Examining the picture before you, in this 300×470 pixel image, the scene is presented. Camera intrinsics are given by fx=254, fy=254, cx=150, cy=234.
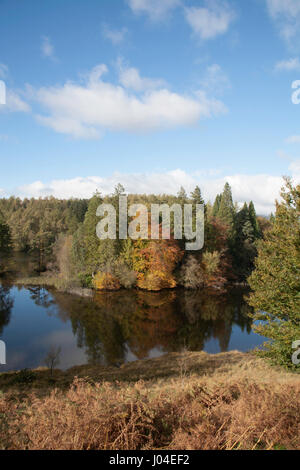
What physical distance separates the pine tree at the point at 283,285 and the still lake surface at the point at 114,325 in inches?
360

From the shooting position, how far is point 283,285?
11500mm

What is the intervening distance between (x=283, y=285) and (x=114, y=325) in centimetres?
1664

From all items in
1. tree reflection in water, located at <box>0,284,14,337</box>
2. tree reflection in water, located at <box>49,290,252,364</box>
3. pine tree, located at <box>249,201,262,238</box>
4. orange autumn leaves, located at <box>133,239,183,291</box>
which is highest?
pine tree, located at <box>249,201,262,238</box>

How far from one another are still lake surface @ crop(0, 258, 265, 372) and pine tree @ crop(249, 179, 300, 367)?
9.15 metres

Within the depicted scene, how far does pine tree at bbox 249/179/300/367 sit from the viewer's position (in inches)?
433

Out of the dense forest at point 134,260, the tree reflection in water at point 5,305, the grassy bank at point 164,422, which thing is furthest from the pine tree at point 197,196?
the grassy bank at point 164,422

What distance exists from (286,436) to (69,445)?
390 cm

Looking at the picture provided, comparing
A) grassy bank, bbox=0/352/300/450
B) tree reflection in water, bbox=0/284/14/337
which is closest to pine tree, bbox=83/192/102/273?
tree reflection in water, bbox=0/284/14/337

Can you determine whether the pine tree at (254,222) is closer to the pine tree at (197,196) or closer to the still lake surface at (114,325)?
the pine tree at (197,196)

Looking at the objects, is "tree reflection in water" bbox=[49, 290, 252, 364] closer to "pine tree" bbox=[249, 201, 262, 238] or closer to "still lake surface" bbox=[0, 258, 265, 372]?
"still lake surface" bbox=[0, 258, 265, 372]

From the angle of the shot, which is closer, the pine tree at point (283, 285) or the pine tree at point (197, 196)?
the pine tree at point (283, 285)

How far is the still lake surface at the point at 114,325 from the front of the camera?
19031mm

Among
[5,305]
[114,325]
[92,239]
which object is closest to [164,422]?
[114,325]
